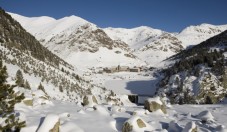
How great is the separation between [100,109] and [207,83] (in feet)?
198

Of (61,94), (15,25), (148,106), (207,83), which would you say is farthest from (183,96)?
(15,25)

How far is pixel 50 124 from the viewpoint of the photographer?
18031 millimetres

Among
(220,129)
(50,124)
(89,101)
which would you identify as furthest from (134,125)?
(89,101)

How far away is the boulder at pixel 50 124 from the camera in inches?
697

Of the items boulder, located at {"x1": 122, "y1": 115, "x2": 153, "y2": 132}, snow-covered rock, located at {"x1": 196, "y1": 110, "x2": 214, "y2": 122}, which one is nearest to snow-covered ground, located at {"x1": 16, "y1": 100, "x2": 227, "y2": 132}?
snow-covered rock, located at {"x1": 196, "y1": 110, "x2": 214, "y2": 122}

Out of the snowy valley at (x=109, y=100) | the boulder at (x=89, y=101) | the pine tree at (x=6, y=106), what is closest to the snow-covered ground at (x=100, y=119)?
the snowy valley at (x=109, y=100)

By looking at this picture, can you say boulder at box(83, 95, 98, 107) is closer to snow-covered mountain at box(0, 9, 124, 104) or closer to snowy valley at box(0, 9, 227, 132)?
snowy valley at box(0, 9, 227, 132)

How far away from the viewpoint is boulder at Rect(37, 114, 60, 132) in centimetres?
1770

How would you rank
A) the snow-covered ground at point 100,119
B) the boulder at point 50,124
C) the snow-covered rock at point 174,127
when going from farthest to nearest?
1. the snow-covered rock at point 174,127
2. the snow-covered ground at point 100,119
3. the boulder at point 50,124

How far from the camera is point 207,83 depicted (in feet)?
261

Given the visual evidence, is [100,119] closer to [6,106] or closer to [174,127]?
[174,127]

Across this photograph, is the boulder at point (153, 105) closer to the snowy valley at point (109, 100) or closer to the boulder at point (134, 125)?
the snowy valley at point (109, 100)

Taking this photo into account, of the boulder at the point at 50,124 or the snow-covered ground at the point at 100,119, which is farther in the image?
the snow-covered ground at the point at 100,119

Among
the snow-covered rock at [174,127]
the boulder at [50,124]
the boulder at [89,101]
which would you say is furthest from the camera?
the boulder at [89,101]
